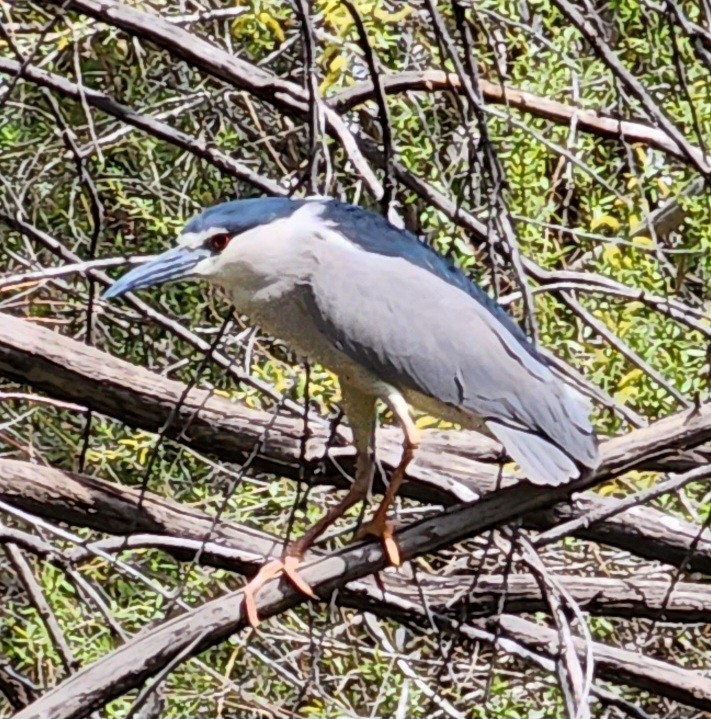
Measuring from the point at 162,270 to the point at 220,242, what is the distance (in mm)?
105

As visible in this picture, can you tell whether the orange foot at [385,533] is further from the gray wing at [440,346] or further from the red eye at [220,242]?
the red eye at [220,242]

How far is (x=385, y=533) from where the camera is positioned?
157 centimetres

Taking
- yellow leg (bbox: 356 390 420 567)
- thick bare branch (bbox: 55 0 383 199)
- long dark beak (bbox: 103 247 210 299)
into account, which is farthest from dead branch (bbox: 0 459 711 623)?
thick bare branch (bbox: 55 0 383 199)

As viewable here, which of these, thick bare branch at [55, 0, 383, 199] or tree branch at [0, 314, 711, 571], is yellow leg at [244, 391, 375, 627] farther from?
thick bare branch at [55, 0, 383, 199]

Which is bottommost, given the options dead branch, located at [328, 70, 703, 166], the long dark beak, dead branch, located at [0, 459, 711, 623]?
dead branch, located at [0, 459, 711, 623]

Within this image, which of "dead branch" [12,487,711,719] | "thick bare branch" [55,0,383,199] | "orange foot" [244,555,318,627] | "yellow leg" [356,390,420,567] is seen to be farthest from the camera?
"thick bare branch" [55,0,383,199]

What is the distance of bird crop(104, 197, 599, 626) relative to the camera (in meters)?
1.67

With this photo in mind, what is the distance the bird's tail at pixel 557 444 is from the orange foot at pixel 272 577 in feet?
0.93

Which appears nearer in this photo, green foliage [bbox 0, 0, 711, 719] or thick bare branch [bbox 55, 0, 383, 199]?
thick bare branch [bbox 55, 0, 383, 199]

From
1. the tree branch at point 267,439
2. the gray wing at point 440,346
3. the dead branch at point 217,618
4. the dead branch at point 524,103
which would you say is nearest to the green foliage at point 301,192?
the dead branch at point 524,103

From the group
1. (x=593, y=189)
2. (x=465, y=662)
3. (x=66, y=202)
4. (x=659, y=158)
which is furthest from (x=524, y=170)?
(x=66, y=202)

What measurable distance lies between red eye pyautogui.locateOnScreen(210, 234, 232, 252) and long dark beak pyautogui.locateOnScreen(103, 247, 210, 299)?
1 cm

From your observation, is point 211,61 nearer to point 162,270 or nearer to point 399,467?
point 162,270

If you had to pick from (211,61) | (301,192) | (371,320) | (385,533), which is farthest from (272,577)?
(301,192)
